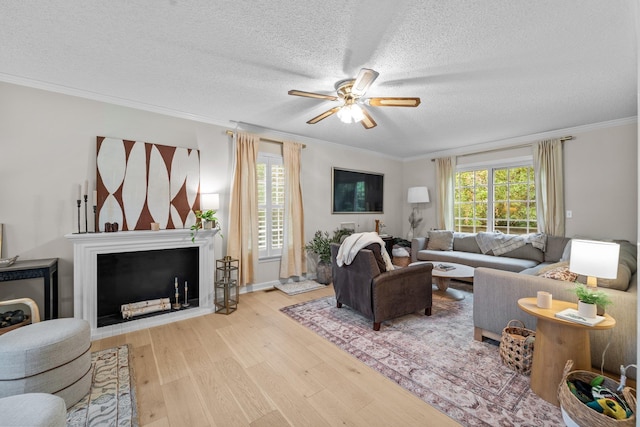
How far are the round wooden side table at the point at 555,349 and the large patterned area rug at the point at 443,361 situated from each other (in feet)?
0.35

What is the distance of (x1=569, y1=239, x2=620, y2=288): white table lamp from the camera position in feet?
5.74

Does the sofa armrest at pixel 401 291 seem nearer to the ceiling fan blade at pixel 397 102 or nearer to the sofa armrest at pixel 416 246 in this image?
the ceiling fan blade at pixel 397 102

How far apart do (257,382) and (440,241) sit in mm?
4256

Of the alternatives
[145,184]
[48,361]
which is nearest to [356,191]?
[145,184]

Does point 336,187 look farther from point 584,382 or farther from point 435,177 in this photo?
point 584,382

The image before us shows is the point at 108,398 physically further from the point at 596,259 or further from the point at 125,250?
the point at 596,259

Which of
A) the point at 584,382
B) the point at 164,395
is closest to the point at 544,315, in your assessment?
the point at 584,382

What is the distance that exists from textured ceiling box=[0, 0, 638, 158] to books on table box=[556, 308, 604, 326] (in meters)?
1.90

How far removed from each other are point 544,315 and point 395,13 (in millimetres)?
2203

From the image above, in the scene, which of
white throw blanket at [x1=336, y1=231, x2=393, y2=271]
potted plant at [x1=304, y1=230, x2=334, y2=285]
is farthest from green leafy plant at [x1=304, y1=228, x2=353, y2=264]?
white throw blanket at [x1=336, y1=231, x2=393, y2=271]

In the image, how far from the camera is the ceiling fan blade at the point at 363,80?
2107mm

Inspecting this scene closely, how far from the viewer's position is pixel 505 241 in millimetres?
4449

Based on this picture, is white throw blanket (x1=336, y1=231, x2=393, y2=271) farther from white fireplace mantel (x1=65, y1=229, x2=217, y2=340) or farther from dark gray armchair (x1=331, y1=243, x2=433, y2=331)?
white fireplace mantel (x1=65, y1=229, x2=217, y2=340)

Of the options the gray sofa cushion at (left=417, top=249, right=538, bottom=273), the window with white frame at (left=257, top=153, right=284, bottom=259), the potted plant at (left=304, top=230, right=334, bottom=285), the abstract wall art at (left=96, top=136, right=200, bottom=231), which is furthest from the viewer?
the potted plant at (left=304, top=230, right=334, bottom=285)
